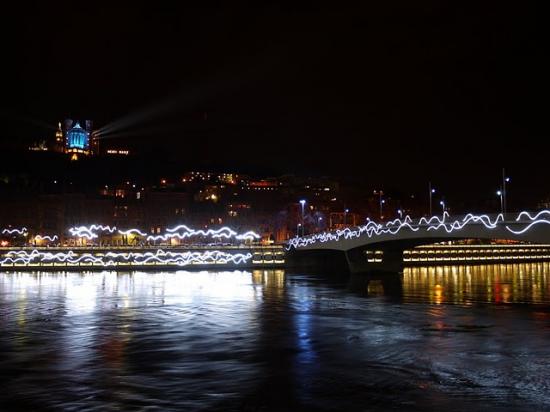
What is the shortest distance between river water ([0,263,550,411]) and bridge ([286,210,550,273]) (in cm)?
415

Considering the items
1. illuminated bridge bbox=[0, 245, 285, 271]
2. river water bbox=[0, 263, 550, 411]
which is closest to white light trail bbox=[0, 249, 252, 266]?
illuminated bridge bbox=[0, 245, 285, 271]

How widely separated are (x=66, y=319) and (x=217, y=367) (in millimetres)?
14567

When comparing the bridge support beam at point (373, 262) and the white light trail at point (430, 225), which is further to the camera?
the bridge support beam at point (373, 262)

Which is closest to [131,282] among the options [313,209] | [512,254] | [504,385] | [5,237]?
[504,385]

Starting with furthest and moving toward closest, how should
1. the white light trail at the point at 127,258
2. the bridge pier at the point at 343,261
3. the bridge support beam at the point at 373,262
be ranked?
the white light trail at the point at 127,258 → the bridge pier at the point at 343,261 → the bridge support beam at the point at 373,262

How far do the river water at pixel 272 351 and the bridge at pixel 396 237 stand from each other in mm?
4151

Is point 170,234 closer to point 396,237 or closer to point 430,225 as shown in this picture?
point 396,237

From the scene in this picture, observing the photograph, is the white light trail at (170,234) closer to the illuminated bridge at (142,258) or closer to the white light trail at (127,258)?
the illuminated bridge at (142,258)

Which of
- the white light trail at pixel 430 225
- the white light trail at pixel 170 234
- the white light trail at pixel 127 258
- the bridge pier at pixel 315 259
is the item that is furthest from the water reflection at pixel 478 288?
the white light trail at pixel 170 234

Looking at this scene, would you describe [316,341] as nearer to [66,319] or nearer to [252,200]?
[66,319]

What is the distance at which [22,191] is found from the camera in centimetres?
15188

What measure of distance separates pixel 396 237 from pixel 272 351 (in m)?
36.8

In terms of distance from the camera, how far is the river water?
18359 mm

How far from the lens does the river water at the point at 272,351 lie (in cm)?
1836
